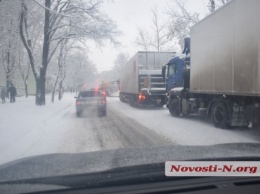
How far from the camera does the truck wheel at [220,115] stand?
37.8 feet

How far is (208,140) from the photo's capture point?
945 cm

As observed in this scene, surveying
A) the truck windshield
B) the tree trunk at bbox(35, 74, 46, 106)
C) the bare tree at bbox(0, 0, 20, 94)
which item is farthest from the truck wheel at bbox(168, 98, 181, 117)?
the tree trunk at bbox(35, 74, 46, 106)

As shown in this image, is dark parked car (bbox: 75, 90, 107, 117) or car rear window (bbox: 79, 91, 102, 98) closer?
dark parked car (bbox: 75, 90, 107, 117)

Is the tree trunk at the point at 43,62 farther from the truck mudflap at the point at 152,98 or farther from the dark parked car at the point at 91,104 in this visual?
the truck mudflap at the point at 152,98

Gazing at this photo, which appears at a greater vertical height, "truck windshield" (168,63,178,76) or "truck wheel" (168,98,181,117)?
"truck windshield" (168,63,178,76)

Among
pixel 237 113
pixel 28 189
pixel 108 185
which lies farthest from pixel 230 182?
pixel 237 113

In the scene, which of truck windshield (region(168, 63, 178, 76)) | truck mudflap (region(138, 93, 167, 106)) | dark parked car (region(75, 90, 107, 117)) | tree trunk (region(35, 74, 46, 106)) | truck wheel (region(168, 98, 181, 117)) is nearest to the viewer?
truck wheel (region(168, 98, 181, 117))

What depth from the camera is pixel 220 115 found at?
12.2m

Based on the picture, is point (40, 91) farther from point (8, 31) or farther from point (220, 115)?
point (220, 115)

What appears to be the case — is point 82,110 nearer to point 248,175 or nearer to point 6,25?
point 6,25

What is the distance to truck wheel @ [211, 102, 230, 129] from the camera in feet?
37.8

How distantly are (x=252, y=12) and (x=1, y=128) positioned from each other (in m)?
9.31

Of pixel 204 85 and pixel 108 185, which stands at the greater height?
pixel 204 85

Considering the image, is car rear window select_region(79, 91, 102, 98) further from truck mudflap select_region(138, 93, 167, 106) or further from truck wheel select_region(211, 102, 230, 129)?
truck wheel select_region(211, 102, 230, 129)
